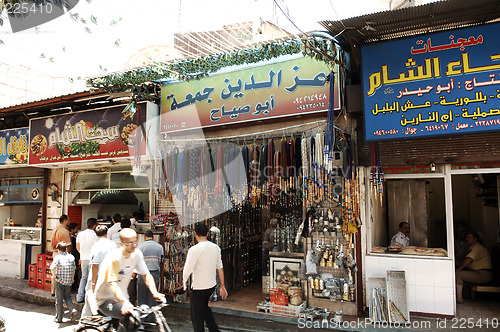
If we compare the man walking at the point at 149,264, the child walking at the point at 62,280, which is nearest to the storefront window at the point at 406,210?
the man walking at the point at 149,264

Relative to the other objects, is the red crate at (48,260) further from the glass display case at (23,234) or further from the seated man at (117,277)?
the seated man at (117,277)

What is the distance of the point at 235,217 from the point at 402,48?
187 inches

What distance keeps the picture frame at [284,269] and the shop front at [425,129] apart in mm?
1233

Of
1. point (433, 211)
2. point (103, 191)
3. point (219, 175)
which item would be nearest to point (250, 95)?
point (219, 175)

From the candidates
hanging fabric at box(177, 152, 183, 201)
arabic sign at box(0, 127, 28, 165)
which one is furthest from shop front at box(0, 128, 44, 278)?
hanging fabric at box(177, 152, 183, 201)

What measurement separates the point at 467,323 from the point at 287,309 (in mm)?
2828

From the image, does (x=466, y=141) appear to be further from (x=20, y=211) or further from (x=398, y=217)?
(x=20, y=211)

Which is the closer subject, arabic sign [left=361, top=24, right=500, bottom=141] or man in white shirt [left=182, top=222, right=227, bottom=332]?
man in white shirt [left=182, top=222, right=227, bottom=332]

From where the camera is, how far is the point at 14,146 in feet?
33.4

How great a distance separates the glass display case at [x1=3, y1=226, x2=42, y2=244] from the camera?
33.6 feet

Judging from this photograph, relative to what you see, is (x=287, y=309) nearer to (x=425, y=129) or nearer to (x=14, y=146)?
(x=425, y=129)

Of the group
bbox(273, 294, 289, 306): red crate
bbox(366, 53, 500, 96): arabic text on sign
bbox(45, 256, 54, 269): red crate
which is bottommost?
bbox(273, 294, 289, 306): red crate

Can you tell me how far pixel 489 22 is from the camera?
5.28 m

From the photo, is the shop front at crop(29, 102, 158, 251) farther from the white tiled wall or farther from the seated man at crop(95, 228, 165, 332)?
the white tiled wall
